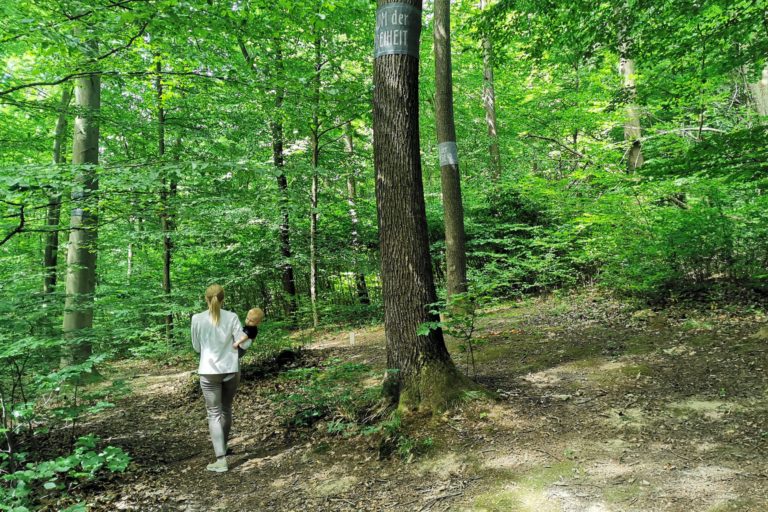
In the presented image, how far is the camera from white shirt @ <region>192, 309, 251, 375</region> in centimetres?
409

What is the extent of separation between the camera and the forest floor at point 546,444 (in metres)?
2.66

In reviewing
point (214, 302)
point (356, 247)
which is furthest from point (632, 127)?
point (214, 302)

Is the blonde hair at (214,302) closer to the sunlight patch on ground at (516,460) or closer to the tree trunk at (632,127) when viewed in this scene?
the sunlight patch on ground at (516,460)

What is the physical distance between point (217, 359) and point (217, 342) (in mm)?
167

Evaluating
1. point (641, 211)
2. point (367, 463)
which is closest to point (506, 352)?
point (367, 463)

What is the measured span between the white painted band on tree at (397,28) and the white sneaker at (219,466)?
4.22 meters

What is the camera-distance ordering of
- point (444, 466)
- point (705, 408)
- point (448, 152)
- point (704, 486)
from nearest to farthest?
point (704, 486) < point (444, 466) < point (705, 408) < point (448, 152)

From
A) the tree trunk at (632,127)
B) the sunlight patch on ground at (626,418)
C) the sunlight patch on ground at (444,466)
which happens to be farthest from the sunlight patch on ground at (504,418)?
the tree trunk at (632,127)

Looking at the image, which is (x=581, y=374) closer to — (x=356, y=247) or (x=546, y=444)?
(x=546, y=444)

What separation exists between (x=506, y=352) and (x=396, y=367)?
8.17 ft

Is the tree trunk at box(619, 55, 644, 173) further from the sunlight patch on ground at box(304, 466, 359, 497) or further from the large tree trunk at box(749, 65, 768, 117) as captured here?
the sunlight patch on ground at box(304, 466, 359, 497)

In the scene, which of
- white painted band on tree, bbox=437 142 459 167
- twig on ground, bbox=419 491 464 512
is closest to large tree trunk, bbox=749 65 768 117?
white painted band on tree, bbox=437 142 459 167

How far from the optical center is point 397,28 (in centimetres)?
395

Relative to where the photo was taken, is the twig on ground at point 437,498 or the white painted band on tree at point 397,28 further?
the white painted band on tree at point 397,28
